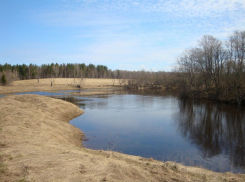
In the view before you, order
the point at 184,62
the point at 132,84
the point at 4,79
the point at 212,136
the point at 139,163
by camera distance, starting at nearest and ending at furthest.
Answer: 1. the point at 139,163
2. the point at 212,136
3. the point at 184,62
4. the point at 4,79
5. the point at 132,84

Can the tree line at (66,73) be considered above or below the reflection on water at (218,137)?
above

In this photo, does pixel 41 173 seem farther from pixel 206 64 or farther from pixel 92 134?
pixel 206 64

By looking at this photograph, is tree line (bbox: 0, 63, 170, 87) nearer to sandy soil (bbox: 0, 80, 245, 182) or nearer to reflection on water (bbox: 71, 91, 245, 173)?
reflection on water (bbox: 71, 91, 245, 173)

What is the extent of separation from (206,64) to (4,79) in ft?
208

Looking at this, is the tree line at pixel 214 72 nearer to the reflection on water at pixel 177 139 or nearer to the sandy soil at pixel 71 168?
the reflection on water at pixel 177 139

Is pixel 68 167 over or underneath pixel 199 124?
over

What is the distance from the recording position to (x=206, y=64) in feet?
138

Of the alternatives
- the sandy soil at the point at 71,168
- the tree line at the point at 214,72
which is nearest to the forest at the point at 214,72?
the tree line at the point at 214,72

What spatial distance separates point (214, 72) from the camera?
133 ft

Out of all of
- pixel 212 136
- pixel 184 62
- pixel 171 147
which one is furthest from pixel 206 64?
pixel 171 147

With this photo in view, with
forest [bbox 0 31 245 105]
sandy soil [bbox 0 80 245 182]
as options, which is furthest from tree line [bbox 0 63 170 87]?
sandy soil [bbox 0 80 245 182]

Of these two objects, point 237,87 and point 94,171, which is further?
point 237,87

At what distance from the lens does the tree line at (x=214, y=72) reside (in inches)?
1287

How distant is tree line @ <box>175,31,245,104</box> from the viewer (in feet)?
107
